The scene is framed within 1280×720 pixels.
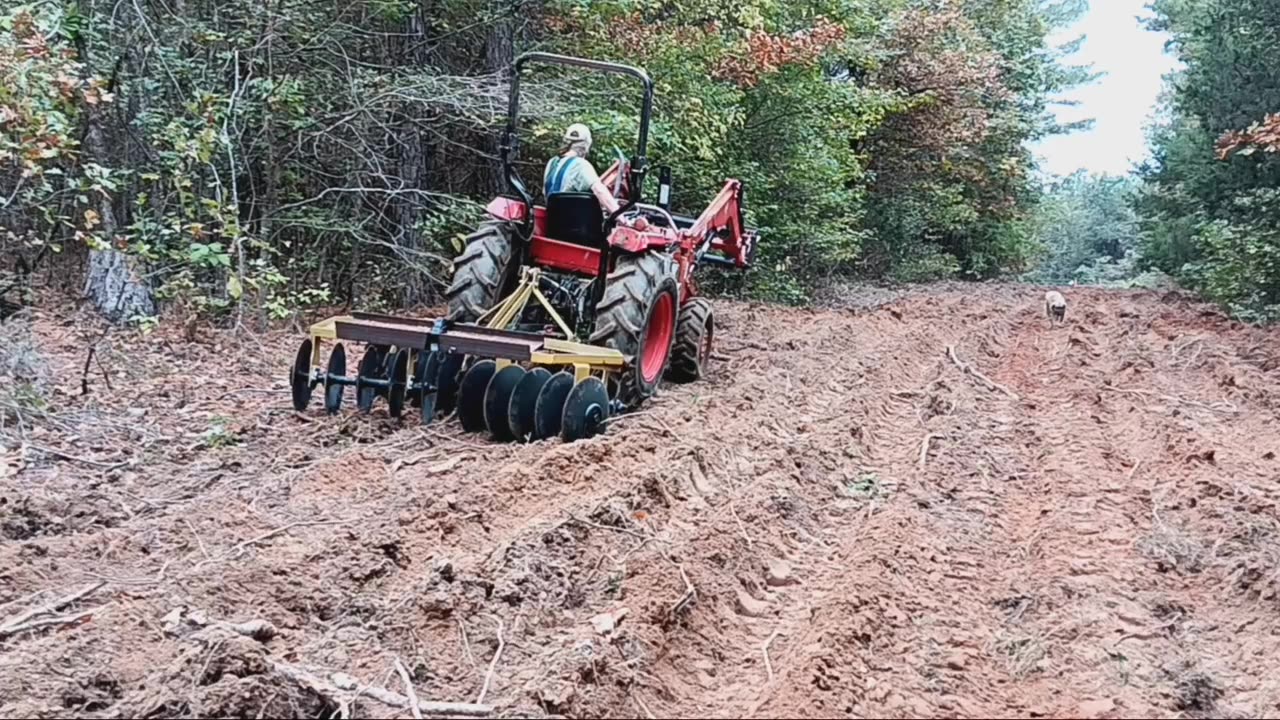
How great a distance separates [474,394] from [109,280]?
4165mm

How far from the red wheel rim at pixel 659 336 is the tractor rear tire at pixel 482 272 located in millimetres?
→ 984

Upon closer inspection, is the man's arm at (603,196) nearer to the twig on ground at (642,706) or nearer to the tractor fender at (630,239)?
the tractor fender at (630,239)

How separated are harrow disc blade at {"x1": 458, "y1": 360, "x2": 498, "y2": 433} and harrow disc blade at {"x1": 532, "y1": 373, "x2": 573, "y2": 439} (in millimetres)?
359

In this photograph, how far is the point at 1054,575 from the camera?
12.2 feet

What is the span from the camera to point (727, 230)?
8.34 m

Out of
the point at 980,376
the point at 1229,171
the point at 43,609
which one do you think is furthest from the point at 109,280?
the point at 1229,171

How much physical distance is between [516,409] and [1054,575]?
2.66 m

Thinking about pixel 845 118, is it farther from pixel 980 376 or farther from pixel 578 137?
pixel 578 137

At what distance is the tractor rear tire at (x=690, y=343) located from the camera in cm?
719

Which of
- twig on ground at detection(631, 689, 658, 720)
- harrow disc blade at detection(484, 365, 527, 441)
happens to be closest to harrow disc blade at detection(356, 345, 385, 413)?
harrow disc blade at detection(484, 365, 527, 441)

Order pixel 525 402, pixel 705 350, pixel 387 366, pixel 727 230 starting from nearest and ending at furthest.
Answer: pixel 525 402, pixel 387 366, pixel 705 350, pixel 727 230

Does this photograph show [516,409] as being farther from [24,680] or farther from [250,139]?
[250,139]

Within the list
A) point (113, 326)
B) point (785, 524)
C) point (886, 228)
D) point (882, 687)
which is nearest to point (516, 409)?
point (785, 524)

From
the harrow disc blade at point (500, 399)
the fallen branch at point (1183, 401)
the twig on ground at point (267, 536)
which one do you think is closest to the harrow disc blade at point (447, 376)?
the harrow disc blade at point (500, 399)
